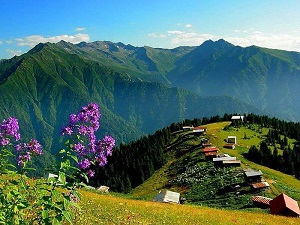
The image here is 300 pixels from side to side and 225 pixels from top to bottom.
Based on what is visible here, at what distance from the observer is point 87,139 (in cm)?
970

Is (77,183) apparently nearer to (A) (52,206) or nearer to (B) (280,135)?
(A) (52,206)

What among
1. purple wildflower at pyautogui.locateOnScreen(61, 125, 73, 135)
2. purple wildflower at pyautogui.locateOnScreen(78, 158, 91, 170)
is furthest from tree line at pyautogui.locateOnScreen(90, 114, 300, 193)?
purple wildflower at pyautogui.locateOnScreen(61, 125, 73, 135)

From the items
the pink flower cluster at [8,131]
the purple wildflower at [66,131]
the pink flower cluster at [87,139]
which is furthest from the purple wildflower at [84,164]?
the pink flower cluster at [8,131]

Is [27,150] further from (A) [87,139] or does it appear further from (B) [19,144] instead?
(A) [87,139]

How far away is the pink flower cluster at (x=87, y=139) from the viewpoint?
31.1ft

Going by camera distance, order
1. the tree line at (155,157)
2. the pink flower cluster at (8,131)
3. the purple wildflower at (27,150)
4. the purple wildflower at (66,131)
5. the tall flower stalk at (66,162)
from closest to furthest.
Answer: the tall flower stalk at (66,162) < the purple wildflower at (66,131) < the pink flower cluster at (8,131) < the purple wildflower at (27,150) < the tree line at (155,157)

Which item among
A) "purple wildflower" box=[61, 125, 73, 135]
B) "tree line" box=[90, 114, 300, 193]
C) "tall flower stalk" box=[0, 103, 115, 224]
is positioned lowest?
"tree line" box=[90, 114, 300, 193]

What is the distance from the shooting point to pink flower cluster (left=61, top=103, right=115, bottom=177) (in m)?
9.47

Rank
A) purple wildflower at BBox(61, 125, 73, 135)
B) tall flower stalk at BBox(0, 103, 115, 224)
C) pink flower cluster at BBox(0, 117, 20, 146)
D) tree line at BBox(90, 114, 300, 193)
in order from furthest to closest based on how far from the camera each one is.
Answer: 1. tree line at BBox(90, 114, 300, 193)
2. pink flower cluster at BBox(0, 117, 20, 146)
3. purple wildflower at BBox(61, 125, 73, 135)
4. tall flower stalk at BBox(0, 103, 115, 224)

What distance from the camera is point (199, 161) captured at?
106938 millimetres

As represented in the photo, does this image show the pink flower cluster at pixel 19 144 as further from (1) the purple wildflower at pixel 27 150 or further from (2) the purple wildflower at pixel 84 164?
(2) the purple wildflower at pixel 84 164

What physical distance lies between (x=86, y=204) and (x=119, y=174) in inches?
4395

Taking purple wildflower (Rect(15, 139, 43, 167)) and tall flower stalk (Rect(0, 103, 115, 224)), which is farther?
purple wildflower (Rect(15, 139, 43, 167))

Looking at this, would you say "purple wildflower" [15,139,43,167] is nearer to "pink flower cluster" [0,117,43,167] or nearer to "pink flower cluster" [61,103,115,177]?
"pink flower cluster" [0,117,43,167]
